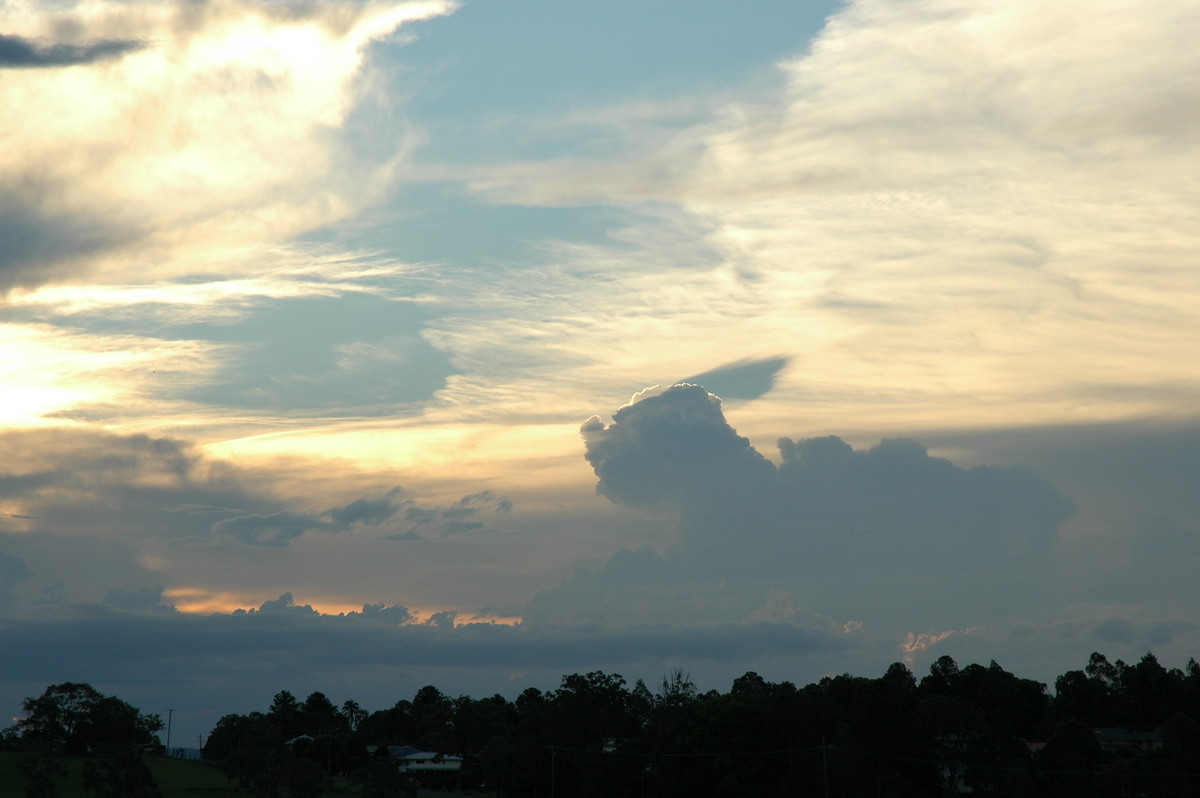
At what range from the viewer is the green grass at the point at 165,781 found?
129625 millimetres

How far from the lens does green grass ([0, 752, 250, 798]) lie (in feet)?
425

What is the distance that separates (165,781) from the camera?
485 ft

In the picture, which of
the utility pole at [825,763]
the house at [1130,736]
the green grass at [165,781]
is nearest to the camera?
the utility pole at [825,763]

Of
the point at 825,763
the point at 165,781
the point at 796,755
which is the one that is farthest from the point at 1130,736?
the point at 165,781

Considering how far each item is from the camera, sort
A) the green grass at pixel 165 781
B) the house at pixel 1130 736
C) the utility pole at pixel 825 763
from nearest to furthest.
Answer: the utility pole at pixel 825 763, the green grass at pixel 165 781, the house at pixel 1130 736

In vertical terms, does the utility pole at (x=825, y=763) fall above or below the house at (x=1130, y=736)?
above

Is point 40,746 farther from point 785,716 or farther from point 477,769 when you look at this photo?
point 785,716

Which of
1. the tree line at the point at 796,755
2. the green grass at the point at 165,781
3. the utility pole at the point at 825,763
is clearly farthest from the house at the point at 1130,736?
the green grass at the point at 165,781

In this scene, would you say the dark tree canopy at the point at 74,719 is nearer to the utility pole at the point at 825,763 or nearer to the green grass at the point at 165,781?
the green grass at the point at 165,781

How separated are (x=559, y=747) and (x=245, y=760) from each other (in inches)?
1625

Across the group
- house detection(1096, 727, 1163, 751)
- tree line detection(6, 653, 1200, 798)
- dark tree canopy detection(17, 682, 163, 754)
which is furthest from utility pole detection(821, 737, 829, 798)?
dark tree canopy detection(17, 682, 163, 754)

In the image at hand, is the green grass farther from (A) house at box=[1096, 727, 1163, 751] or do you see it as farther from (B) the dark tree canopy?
(A) house at box=[1096, 727, 1163, 751]

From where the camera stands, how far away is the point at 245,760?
387 ft

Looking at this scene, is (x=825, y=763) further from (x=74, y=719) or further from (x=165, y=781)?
(x=74, y=719)
